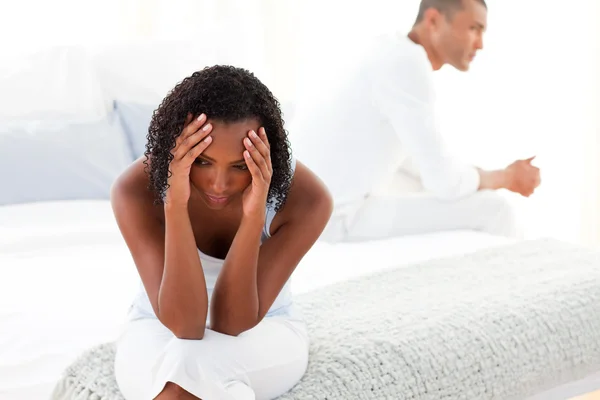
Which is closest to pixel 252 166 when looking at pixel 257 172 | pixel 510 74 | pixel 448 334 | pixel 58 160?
pixel 257 172

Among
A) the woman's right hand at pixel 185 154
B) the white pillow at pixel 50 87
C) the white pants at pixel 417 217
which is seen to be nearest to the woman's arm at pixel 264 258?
the woman's right hand at pixel 185 154

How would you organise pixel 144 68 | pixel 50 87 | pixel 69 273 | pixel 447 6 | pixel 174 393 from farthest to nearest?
pixel 144 68, pixel 50 87, pixel 447 6, pixel 69 273, pixel 174 393

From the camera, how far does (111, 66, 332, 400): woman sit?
125 centimetres

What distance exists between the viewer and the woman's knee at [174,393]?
48.0 inches

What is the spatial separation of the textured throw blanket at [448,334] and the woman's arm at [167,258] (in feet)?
0.52

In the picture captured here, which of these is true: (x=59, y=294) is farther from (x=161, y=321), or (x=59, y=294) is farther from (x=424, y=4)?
(x=424, y=4)

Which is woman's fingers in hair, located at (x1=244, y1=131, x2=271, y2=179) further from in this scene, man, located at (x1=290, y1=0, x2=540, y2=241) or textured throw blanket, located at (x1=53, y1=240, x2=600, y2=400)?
man, located at (x1=290, y1=0, x2=540, y2=241)

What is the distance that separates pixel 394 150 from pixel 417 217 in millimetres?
214

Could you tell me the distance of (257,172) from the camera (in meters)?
1.28

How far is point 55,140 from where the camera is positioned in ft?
8.25

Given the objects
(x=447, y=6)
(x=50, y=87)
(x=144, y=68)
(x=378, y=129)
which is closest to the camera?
(x=378, y=129)

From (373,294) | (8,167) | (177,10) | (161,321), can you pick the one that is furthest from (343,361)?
(177,10)

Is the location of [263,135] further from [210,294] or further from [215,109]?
[210,294]

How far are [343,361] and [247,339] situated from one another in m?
0.19
